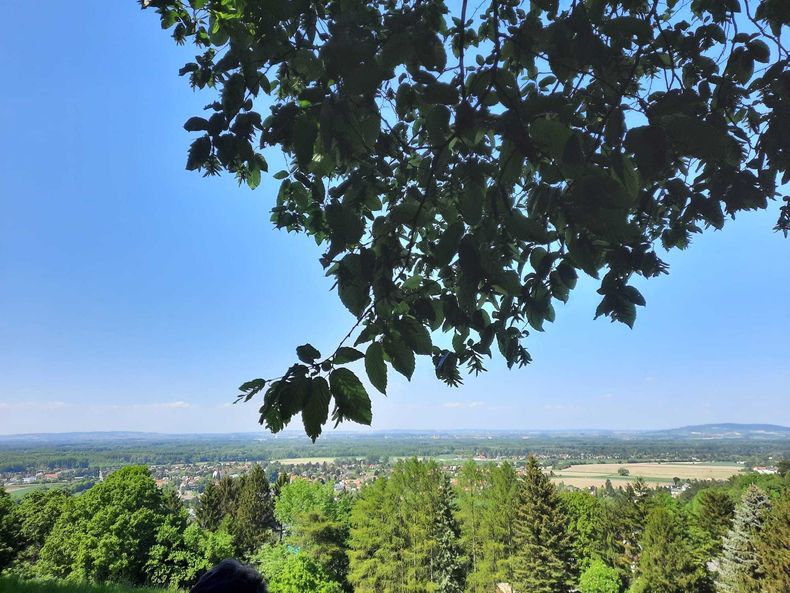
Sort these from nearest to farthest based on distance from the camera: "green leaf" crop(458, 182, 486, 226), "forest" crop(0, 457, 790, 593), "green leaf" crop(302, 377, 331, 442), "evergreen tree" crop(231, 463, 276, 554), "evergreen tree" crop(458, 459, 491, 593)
Answer: 1. "green leaf" crop(302, 377, 331, 442)
2. "green leaf" crop(458, 182, 486, 226)
3. "forest" crop(0, 457, 790, 593)
4. "evergreen tree" crop(458, 459, 491, 593)
5. "evergreen tree" crop(231, 463, 276, 554)

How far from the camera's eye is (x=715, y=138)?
0.83m

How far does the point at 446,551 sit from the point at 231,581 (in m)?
30.1

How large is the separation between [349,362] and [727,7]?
1.76 meters

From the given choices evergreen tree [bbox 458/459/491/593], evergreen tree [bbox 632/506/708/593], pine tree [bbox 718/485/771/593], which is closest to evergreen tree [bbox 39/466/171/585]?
evergreen tree [bbox 458/459/491/593]

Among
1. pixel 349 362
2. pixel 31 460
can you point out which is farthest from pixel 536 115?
pixel 31 460

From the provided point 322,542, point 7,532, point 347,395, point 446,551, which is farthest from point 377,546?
point 347,395

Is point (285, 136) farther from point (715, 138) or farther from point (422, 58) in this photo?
point (715, 138)

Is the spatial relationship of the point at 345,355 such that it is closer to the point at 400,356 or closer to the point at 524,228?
the point at 400,356

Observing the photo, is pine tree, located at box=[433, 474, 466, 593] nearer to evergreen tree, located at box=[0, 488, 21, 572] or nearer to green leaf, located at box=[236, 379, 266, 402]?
evergreen tree, located at box=[0, 488, 21, 572]

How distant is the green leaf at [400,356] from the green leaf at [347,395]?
15 centimetres

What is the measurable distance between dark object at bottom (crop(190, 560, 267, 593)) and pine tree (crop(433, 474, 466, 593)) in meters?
28.4

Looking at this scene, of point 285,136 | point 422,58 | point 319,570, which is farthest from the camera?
point 319,570

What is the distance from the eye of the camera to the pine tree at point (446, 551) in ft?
88.0

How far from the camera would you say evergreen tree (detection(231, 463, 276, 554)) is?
3150 cm
